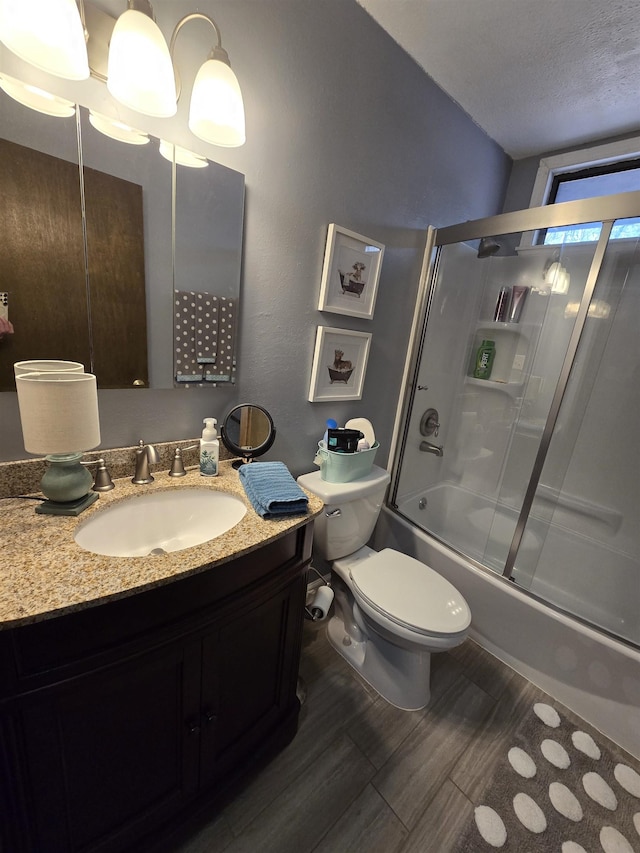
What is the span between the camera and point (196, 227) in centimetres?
102

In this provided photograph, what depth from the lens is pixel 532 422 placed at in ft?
6.17

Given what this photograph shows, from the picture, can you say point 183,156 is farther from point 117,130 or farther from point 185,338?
point 185,338

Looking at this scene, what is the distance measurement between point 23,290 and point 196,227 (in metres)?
0.48

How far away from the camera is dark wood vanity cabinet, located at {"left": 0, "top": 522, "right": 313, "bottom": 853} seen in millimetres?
603

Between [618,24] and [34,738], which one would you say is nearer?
[34,738]

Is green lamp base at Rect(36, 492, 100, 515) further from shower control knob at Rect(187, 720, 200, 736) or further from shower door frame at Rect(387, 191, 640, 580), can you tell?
shower door frame at Rect(387, 191, 640, 580)

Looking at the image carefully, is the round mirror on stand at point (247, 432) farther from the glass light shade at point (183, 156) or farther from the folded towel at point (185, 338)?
the glass light shade at point (183, 156)

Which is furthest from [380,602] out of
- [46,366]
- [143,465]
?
[46,366]

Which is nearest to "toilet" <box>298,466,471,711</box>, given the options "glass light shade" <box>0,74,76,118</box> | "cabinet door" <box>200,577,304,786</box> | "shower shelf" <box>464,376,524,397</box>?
"cabinet door" <box>200,577,304,786</box>

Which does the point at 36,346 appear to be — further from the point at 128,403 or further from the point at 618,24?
the point at 618,24

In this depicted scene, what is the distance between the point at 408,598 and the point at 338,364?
3.24ft

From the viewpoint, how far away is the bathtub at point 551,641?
1274mm

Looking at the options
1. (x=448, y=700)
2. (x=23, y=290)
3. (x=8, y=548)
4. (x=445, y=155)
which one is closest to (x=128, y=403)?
Answer: (x=23, y=290)

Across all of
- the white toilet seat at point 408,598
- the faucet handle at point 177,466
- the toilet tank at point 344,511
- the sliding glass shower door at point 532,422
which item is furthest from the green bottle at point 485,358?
the faucet handle at point 177,466
